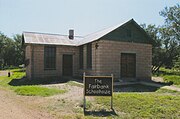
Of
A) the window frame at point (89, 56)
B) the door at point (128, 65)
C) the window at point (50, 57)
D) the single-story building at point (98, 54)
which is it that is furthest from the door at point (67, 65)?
the door at point (128, 65)

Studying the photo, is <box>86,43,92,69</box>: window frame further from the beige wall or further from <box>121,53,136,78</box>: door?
<box>121,53,136,78</box>: door

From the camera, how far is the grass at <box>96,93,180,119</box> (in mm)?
6656

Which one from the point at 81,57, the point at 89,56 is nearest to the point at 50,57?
the point at 81,57

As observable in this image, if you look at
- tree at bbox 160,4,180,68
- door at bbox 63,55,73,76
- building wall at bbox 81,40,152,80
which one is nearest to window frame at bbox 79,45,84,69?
door at bbox 63,55,73,76

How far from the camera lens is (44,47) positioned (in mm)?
18156

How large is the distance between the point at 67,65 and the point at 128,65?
20.6 ft

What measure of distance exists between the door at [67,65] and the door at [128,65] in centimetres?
567

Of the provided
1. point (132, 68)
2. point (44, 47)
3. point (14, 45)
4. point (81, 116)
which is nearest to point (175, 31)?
point (132, 68)

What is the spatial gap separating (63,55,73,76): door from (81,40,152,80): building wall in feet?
8.17

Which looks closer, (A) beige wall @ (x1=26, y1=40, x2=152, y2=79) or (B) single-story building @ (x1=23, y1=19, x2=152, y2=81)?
(A) beige wall @ (x1=26, y1=40, x2=152, y2=79)

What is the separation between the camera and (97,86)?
24.4ft

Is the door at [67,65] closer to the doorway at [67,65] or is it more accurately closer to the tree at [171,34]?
the doorway at [67,65]

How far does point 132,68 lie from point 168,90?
5.28 metres

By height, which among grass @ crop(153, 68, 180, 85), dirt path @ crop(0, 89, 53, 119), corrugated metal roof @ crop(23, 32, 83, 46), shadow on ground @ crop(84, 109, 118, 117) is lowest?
shadow on ground @ crop(84, 109, 118, 117)
